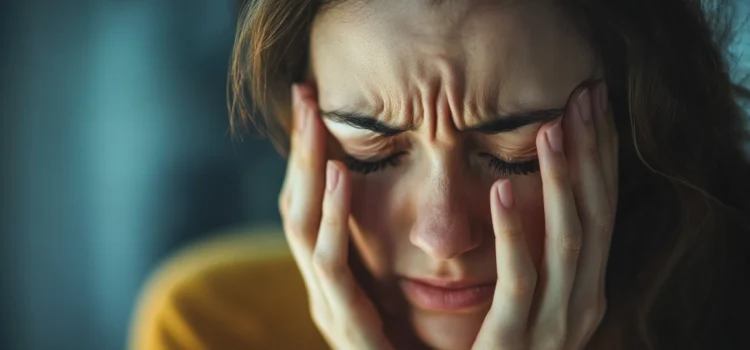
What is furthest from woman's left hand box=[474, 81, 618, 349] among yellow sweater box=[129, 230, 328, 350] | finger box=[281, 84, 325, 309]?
yellow sweater box=[129, 230, 328, 350]

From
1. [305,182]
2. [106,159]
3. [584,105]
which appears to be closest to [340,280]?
[305,182]

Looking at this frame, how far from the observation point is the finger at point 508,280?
802mm

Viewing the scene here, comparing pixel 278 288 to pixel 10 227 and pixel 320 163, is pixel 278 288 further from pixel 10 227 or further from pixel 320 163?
pixel 10 227

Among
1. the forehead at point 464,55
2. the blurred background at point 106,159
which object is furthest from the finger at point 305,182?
the blurred background at point 106,159

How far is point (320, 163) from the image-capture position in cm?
93

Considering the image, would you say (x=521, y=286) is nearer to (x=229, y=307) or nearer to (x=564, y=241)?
(x=564, y=241)

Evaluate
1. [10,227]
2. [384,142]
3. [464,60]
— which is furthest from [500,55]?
[10,227]

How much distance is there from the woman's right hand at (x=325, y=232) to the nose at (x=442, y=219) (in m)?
0.11

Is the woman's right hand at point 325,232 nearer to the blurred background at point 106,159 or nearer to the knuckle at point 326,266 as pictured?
the knuckle at point 326,266

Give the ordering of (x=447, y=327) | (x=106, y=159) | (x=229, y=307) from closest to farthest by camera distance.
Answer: (x=447, y=327)
(x=229, y=307)
(x=106, y=159)

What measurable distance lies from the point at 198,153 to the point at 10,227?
0.38 m

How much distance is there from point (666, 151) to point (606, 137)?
3.5 inches

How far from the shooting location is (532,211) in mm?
866

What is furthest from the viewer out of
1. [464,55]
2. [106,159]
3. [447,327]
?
[106,159]
